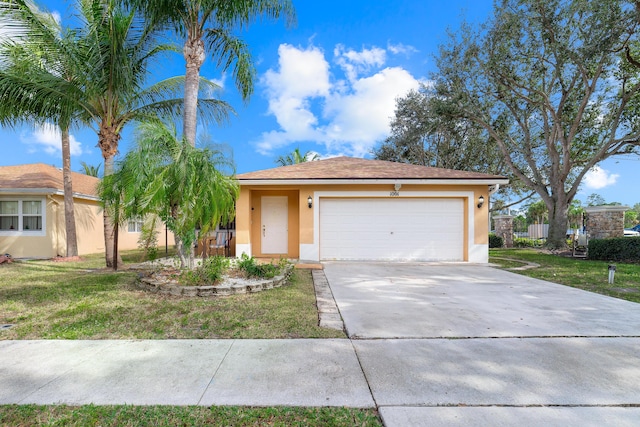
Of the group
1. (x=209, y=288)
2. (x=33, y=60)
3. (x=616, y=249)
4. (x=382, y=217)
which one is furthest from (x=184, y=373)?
(x=616, y=249)

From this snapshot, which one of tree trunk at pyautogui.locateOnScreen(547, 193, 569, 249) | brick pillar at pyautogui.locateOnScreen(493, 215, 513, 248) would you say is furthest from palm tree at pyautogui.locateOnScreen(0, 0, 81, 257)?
brick pillar at pyautogui.locateOnScreen(493, 215, 513, 248)

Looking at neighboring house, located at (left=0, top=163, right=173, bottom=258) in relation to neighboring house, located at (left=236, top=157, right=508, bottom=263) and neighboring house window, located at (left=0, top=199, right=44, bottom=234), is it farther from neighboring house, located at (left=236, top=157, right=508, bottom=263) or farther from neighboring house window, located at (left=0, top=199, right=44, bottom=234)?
neighboring house, located at (left=236, top=157, right=508, bottom=263)

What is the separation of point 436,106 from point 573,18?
6204mm

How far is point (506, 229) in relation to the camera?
19953 millimetres

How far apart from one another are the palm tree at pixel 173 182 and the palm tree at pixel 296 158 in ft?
60.9

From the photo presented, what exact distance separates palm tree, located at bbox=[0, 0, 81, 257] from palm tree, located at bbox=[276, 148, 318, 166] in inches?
658

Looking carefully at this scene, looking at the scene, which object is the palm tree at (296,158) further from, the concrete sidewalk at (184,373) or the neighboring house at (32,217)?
the concrete sidewalk at (184,373)

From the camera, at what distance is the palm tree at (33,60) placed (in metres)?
8.09

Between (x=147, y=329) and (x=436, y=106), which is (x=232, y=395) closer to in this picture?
(x=147, y=329)

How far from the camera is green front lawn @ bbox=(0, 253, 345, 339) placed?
390cm

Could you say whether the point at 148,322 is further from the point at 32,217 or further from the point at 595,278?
the point at 32,217

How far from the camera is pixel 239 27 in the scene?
8211 mm

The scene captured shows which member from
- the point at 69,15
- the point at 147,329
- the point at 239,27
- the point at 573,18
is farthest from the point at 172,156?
the point at 573,18

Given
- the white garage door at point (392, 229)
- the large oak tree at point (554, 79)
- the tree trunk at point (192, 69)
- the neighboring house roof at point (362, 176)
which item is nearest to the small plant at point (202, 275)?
the tree trunk at point (192, 69)
